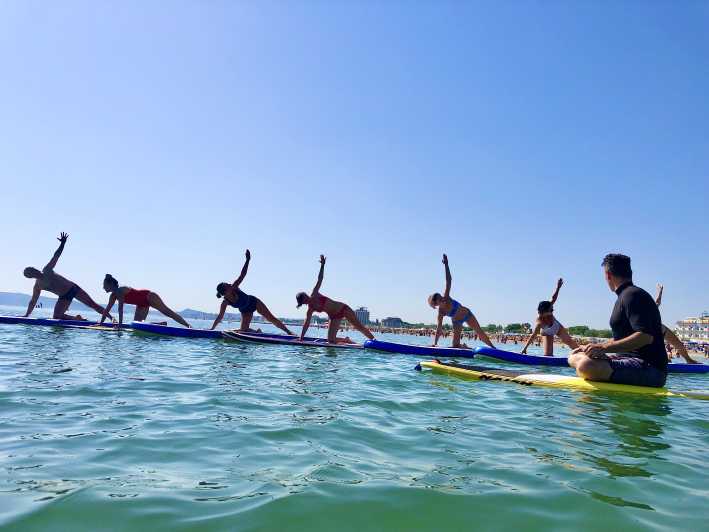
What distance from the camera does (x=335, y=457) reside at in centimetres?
322

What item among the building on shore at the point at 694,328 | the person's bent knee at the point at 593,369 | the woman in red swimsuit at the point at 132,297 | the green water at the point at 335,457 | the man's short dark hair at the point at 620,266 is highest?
the building on shore at the point at 694,328

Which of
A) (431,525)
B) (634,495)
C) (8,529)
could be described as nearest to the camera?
(8,529)

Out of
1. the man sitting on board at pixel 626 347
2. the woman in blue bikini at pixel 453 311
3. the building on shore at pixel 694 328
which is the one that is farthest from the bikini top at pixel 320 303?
the building on shore at pixel 694 328

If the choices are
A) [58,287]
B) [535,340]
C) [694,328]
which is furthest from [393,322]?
[58,287]

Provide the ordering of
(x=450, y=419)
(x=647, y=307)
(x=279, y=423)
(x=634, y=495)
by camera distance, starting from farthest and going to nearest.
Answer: (x=647, y=307)
(x=450, y=419)
(x=279, y=423)
(x=634, y=495)

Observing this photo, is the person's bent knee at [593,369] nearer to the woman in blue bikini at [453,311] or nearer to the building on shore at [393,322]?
the woman in blue bikini at [453,311]

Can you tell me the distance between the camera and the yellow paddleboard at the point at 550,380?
622 centimetres

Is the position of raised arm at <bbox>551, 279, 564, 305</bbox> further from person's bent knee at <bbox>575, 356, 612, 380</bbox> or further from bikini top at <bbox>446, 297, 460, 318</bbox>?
person's bent knee at <bbox>575, 356, 612, 380</bbox>

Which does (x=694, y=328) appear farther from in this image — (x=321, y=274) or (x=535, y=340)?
(x=321, y=274)

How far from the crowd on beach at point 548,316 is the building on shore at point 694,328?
11593 cm

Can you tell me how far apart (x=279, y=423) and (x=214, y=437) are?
2.18 ft

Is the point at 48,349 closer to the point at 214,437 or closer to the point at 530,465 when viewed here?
the point at 214,437

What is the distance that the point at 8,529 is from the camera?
2.01 meters

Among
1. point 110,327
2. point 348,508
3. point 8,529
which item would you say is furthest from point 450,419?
point 110,327
